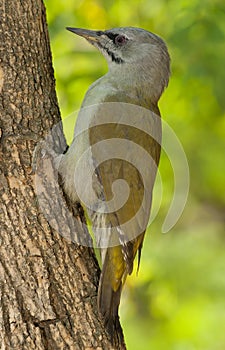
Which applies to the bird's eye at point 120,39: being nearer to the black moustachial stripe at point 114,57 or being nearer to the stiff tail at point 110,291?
the black moustachial stripe at point 114,57

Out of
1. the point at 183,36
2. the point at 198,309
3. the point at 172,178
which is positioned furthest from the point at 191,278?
the point at 183,36

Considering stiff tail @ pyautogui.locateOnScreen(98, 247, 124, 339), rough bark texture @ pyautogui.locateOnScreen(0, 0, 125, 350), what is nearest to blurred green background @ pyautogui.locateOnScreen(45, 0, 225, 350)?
rough bark texture @ pyautogui.locateOnScreen(0, 0, 125, 350)

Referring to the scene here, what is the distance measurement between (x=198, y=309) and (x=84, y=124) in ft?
12.1

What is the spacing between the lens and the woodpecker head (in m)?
4.88

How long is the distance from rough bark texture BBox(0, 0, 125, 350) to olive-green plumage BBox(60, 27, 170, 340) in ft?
0.45

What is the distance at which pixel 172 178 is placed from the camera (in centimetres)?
729

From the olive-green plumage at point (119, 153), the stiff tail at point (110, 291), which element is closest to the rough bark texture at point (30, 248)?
the stiff tail at point (110, 291)

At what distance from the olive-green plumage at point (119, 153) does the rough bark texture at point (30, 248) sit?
5.4 inches

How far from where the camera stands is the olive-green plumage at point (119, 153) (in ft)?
13.1

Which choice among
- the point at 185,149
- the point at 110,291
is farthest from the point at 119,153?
the point at 185,149

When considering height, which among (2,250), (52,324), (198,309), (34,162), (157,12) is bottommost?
(52,324)

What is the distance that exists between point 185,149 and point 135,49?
3028mm

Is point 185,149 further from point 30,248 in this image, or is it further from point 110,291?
point 30,248

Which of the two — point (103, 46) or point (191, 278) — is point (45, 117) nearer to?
point (103, 46)
